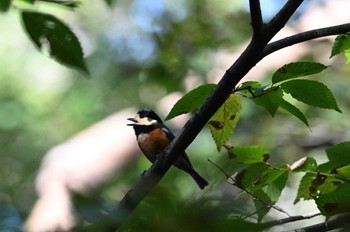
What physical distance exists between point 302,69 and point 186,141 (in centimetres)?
23

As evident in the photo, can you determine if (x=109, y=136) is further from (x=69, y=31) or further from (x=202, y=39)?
(x=69, y=31)

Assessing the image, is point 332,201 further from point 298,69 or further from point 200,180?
point 200,180

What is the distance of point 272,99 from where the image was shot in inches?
41.6

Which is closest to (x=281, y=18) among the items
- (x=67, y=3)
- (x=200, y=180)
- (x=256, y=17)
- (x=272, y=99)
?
(x=256, y=17)

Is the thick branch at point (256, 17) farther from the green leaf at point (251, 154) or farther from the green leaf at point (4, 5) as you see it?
the green leaf at point (4, 5)

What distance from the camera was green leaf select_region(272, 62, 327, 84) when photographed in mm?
1016

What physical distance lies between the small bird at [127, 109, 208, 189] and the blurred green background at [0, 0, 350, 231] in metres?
0.39

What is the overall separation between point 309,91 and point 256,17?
176mm

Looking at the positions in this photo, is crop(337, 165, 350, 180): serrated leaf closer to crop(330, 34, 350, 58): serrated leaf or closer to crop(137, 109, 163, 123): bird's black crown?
Answer: crop(330, 34, 350, 58): serrated leaf

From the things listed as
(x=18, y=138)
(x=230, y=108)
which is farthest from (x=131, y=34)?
(x=230, y=108)

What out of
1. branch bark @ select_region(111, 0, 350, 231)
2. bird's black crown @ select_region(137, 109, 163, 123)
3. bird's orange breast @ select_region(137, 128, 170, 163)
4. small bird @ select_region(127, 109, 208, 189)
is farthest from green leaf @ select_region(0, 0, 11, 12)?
bird's black crown @ select_region(137, 109, 163, 123)

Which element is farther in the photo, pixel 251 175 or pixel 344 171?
pixel 251 175

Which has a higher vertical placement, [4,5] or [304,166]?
[4,5]

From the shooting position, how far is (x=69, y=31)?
671 millimetres
